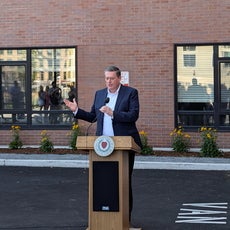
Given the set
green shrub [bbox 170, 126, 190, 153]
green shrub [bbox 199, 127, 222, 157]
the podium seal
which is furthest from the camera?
green shrub [bbox 170, 126, 190, 153]

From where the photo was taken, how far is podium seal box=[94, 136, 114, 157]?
6.06m

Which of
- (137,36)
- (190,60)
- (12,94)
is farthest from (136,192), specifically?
(12,94)

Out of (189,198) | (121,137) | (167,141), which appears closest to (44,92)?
(167,141)

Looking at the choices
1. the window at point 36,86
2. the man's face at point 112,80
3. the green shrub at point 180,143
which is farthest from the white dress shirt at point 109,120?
the window at point 36,86

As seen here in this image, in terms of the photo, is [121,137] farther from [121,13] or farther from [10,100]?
[10,100]

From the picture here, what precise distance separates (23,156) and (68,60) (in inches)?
133

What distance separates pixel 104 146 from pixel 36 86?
399 inches

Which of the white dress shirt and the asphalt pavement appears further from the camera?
the asphalt pavement

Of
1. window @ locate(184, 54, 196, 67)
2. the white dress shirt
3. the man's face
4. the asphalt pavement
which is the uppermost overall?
window @ locate(184, 54, 196, 67)

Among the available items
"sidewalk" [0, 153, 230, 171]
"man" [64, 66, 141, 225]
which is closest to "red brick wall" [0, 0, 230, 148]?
"sidewalk" [0, 153, 230, 171]

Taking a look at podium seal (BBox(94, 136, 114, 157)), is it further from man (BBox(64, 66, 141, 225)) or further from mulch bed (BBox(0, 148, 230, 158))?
mulch bed (BBox(0, 148, 230, 158))

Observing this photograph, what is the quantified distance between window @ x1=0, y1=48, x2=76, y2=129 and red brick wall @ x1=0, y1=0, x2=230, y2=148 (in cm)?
42

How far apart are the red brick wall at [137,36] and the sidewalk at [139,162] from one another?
5.85 ft

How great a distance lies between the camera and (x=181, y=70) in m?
15.0
